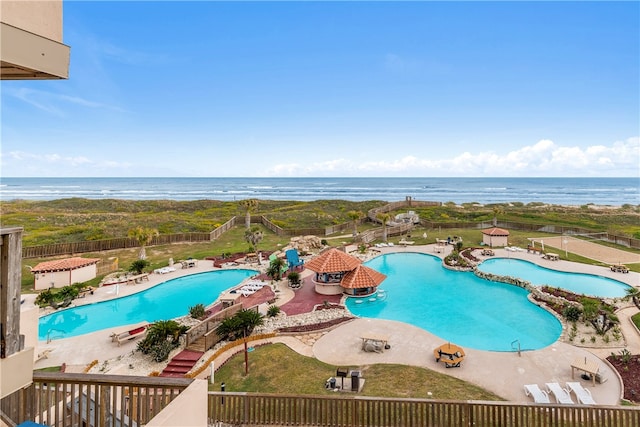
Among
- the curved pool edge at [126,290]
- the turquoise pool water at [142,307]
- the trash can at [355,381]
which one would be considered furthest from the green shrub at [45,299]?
the trash can at [355,381]

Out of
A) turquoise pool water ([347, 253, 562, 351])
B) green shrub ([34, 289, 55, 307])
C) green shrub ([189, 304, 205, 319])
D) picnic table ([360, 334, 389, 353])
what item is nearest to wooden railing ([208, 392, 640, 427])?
picnic table ([360, 334, 389, 353])

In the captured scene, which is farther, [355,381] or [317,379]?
[317,379]

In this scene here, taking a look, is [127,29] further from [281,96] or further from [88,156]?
[88,156]

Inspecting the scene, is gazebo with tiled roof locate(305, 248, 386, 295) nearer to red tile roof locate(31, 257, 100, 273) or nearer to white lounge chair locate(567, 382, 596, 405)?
white lounge chair locate(567, 382, 596, 405)

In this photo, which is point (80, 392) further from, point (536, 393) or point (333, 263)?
point (333, 263)

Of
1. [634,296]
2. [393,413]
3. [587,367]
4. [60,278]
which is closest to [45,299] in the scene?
[60,278]

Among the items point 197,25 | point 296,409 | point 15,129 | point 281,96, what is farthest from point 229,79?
point 15,129
